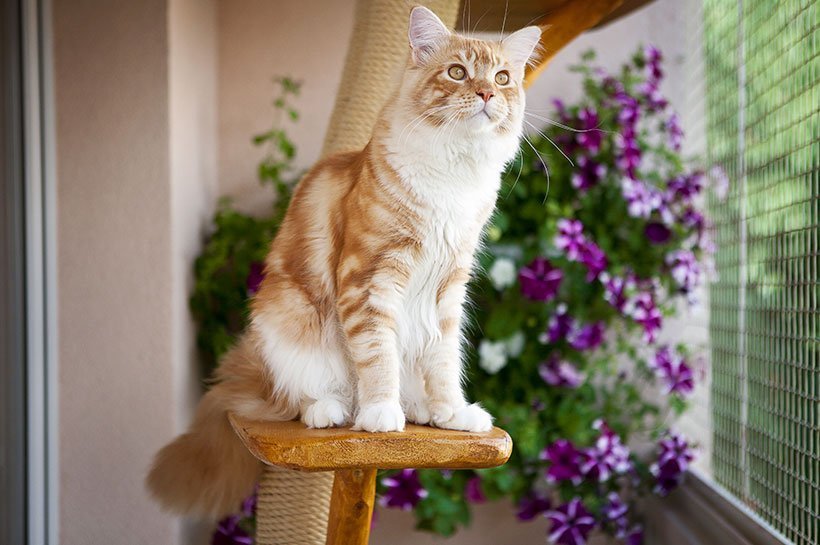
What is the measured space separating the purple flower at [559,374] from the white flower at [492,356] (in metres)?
0.12

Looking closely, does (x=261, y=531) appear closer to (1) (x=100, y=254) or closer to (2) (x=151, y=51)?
(1) (x=100, y=254)

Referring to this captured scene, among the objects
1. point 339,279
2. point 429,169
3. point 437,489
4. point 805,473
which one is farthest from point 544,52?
point 437,489

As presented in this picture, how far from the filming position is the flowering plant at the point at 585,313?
218 cm

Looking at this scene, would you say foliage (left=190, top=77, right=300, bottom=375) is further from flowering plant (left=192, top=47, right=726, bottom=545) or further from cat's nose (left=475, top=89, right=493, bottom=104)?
cat's nose (left=475, top=89, right=493, bottom=104)

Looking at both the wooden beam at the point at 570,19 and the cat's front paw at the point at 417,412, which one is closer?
the cat's front paw at the point at 417,412

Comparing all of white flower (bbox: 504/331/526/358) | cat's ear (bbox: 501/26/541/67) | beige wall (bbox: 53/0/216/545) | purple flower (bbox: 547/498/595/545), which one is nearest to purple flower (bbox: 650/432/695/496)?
purple flower (bbox: 547/498/595/545)

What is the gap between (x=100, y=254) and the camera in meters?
1.96

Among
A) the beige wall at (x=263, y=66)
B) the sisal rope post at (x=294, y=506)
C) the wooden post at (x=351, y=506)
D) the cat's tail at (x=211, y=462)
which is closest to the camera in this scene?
the wooden post at (x=351, y=506)

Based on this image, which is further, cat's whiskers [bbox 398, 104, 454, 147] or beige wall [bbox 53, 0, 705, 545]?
beige wall [bbox 53, 0, 705, 545]

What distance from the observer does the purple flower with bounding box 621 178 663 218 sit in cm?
221

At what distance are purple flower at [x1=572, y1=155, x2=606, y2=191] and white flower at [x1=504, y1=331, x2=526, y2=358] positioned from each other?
45 cm

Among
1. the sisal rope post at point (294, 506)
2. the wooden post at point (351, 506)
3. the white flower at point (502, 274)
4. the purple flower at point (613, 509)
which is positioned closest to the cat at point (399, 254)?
the wooden post at point (351, 506)

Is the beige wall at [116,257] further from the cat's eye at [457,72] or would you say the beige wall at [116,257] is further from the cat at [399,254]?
the cat's eye at [457,72]

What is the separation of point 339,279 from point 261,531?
68 centimetres
